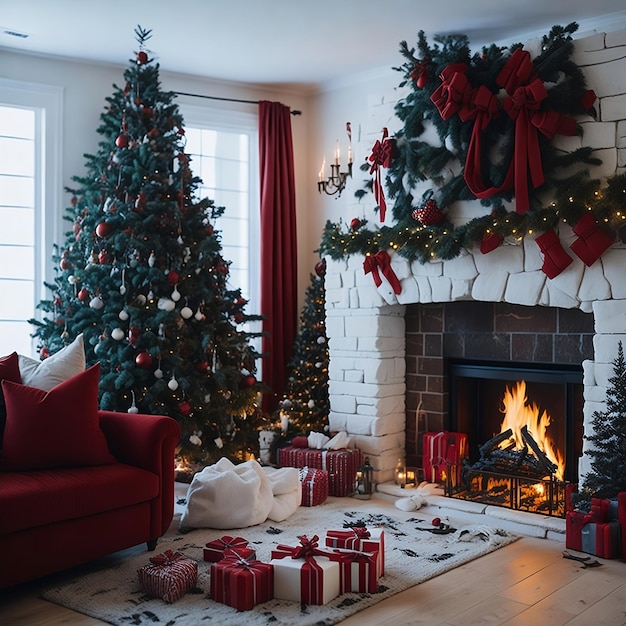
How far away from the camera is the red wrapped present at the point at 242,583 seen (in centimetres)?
326

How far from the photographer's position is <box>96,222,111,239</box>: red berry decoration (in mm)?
5137

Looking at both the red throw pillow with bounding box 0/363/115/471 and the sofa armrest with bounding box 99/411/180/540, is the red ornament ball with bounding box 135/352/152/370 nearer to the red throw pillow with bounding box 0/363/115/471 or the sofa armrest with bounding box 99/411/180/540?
the sofa armrest with bounding box 99/411/180/540

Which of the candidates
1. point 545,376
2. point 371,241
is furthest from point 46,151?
point 545,376

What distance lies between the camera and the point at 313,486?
493 cm

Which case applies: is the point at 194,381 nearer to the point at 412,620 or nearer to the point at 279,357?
the point at 279,357

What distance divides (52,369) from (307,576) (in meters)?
1.65

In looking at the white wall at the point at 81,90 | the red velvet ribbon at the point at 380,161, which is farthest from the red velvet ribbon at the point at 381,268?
the white wall at the point at 81,90

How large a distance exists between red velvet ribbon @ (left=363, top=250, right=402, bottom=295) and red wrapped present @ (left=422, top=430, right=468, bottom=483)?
95cm

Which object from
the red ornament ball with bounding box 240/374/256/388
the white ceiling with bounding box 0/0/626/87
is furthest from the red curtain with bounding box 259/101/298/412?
the red ornament ball with bounding box 240/374/256/388

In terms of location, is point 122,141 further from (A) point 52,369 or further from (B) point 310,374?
(B) point 310,374

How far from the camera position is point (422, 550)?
407 centimetres

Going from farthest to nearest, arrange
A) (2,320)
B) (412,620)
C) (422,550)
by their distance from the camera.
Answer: (2,320)
(422,550)
(412,620)

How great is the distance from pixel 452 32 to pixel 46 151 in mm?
2778

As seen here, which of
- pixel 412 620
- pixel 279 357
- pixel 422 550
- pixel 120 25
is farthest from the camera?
pixel 279 357
